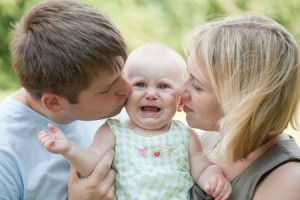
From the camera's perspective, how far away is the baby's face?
2309 millimetres

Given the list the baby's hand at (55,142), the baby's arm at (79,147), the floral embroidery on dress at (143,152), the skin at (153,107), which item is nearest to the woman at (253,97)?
the skin at (153,107)

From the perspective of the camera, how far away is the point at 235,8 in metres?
8.36

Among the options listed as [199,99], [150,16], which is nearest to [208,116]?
[199,99]

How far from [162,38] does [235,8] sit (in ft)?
3.76

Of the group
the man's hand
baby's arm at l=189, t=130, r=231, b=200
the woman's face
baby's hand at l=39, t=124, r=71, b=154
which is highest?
the woman's face

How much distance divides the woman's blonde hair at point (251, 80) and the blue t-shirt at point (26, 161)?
60 cm

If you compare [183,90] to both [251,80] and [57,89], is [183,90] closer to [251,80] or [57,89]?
[251,80]

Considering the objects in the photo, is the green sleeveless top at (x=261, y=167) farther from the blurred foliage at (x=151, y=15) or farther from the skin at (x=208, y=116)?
the blurred foliage at (x=151, y=15)

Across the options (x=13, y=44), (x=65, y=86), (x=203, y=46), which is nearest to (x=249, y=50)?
(x=203, y=46)

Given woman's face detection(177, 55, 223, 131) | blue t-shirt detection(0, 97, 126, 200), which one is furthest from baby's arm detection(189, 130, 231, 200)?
blue t-shirt detection(0, 97, 126, 200)

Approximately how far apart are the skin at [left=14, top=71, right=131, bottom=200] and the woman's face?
0.72 ft

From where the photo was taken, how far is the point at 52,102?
2.29 metres

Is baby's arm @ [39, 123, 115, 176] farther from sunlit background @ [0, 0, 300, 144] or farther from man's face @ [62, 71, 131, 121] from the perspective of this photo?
sunlit background @ [0, 0, 300, 144]

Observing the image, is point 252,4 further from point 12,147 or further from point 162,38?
point 12,147
